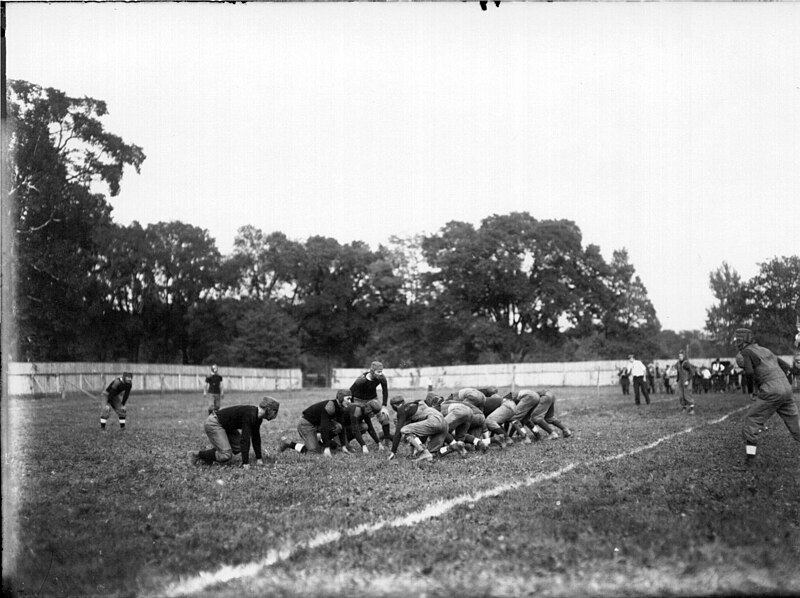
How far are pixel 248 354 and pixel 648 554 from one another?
2331 inches

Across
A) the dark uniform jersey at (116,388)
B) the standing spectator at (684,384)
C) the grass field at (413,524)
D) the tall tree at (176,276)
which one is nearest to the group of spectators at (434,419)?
the grass field at (413,524)

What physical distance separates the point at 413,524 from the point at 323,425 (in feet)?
23.0

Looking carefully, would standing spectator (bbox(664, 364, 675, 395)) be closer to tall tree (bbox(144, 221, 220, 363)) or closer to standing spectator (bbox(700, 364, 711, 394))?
standing spectator (bbox(700, 364, 711, 394))

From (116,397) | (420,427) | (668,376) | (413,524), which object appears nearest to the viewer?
(413,524)

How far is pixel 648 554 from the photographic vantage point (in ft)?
21.3

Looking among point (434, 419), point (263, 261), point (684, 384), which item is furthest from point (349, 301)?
point (434, 419)

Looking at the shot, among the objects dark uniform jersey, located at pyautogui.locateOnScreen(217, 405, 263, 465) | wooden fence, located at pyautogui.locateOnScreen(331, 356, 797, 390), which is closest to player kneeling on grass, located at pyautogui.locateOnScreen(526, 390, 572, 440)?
dark uniform jersey, located at pyautogui.locateOnScreen(217, 405, 263, 465)

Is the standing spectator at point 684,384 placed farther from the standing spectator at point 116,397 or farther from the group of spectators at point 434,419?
the standing spectator at point 116,397

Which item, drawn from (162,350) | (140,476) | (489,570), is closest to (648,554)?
(489,570)

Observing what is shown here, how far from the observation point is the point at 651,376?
126 feet

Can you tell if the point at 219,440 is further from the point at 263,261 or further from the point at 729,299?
the point at 263,261

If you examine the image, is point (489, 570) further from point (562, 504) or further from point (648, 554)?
point (562, 504)

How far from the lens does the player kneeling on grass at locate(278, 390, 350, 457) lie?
14.7m

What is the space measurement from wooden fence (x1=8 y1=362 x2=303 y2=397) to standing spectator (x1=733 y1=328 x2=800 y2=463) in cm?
2810
